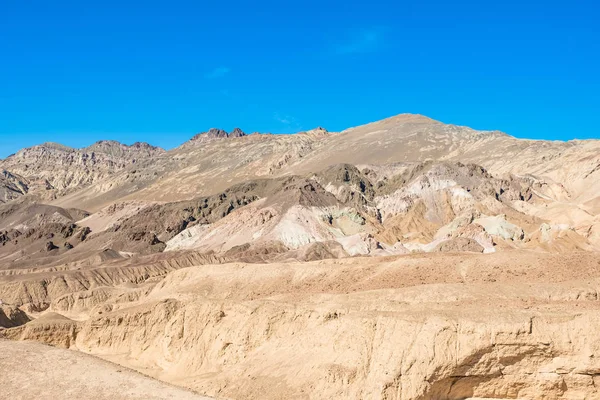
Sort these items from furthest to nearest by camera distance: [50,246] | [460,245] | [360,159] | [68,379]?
[360,159], [50,246], [460,245], [68,379]

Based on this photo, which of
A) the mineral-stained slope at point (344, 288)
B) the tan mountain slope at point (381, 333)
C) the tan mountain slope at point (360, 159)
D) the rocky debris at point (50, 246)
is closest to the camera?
the tan mountain slope at point (381, 333)

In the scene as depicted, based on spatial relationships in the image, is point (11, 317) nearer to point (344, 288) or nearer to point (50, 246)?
point (344, 288)

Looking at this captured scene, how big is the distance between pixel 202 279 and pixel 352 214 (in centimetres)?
6166

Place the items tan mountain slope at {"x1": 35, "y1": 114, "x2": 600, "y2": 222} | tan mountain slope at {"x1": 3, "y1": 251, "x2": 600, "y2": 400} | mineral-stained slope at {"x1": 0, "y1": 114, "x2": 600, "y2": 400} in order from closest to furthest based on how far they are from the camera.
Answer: tan mountain slope at {"x1": 3, "y1": 251, "x2": 600, "y2": 400}, mineral-stained slope at {"x1": 0, "y1": 114, "x2": 600, "y2": 400}, tan mountain slope at {"x1": 35, "y1": 114, "x2": 600, "y2": 222}

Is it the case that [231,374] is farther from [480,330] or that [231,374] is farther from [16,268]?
[16,268]

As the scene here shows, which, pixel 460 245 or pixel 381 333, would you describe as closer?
pixel 381 333

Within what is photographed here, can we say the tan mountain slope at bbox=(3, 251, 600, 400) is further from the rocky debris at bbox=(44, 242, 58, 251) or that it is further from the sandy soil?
the rocky debris at bbox=(44, 242, 58, 251)

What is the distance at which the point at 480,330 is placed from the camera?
20.6 meters

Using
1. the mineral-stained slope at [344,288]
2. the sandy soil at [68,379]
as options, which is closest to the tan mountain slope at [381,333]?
the mineral-stained slope at [344,288]

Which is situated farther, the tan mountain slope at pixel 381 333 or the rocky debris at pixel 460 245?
the rocky debris at pixel 460 245

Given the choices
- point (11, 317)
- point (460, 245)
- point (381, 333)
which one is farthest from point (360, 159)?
point (381, 333)

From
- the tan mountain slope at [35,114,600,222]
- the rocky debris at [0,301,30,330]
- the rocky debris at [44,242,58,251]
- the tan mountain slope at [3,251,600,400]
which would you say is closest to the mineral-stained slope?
the tan mountain slope at [3,251,600,400]

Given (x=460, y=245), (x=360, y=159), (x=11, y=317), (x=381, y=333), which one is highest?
(x=360, y=159)

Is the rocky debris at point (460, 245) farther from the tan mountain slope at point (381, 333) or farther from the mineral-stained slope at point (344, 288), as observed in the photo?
the tan mountain slope at point (381, 333)
